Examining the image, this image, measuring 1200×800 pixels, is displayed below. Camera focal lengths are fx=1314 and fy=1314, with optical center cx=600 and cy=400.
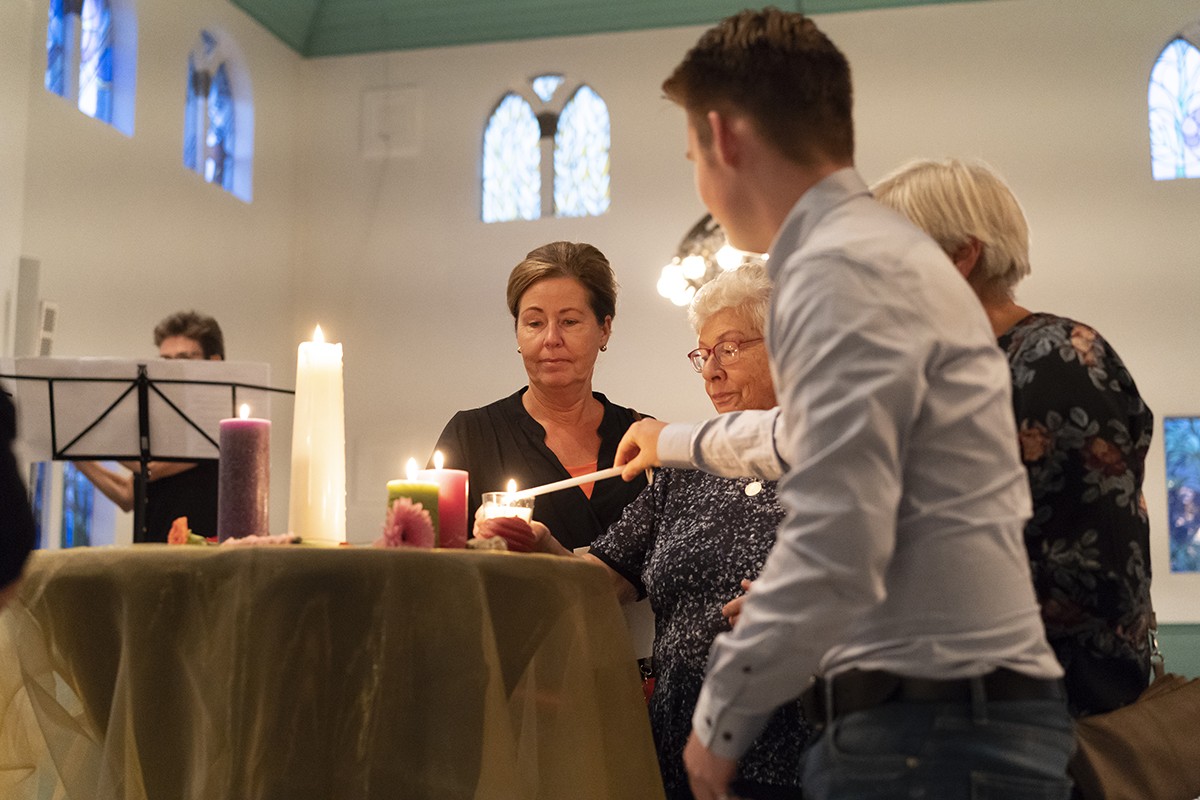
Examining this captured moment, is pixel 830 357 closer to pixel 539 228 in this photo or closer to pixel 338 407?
pixel 338 407

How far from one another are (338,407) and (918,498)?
958 mm

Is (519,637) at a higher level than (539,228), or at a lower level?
lower

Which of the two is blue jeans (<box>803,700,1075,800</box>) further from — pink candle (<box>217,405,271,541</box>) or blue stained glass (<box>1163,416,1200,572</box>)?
blue stained glass (<box>1163,416,1200,572</box>)

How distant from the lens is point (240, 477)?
1.83 metres

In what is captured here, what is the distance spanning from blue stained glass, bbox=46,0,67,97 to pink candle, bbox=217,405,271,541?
602 cm

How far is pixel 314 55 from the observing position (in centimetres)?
971

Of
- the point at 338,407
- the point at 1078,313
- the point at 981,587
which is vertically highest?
the point at 1078,313

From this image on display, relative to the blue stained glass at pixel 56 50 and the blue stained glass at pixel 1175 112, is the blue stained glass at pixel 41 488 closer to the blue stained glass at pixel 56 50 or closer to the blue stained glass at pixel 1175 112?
the blue stained glass at pixel 56 50

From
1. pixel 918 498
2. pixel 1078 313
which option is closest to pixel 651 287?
pixel 1078 313

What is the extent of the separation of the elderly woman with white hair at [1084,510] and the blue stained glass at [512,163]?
25.6 ft

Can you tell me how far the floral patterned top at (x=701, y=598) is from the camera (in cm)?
215

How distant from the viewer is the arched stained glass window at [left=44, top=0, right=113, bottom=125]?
23.5 feet

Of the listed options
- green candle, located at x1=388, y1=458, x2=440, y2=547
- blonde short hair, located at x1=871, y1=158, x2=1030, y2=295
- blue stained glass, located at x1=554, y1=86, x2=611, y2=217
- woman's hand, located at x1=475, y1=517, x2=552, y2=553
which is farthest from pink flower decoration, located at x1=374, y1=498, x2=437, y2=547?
blue stained glass, located at x1=554, y1=86, x2=611, y2=217

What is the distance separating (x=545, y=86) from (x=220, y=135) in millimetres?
2253
